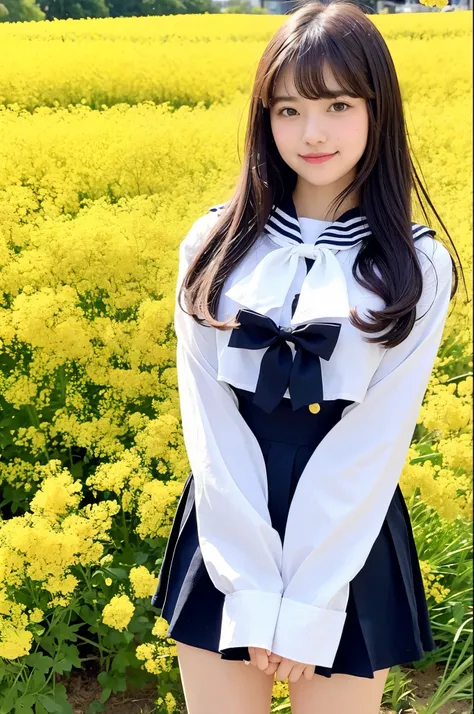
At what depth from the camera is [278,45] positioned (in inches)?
53.9

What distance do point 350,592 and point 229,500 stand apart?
0.86 ft

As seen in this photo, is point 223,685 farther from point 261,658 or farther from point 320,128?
point 320,128

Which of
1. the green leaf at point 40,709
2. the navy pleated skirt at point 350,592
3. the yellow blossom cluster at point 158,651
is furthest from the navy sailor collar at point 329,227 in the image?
the green leaf at point 40,709

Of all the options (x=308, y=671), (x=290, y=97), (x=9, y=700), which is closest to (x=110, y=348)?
(x=9, y=700)

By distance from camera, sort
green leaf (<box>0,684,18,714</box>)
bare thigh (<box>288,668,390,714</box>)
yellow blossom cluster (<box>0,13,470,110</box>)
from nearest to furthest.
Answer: bare thigh (<box>288,668,390,714</box>) < green leaf (<box>0,684,18,714</box>) < yellow blossom cluster (<box>0,13,470,110</box>)

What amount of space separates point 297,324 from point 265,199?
0.87 ft

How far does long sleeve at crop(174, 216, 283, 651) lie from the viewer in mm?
1312

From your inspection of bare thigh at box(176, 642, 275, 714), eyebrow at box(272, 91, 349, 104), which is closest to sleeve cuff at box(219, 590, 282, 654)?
bare thigh at box(176, 642, 275, 714)

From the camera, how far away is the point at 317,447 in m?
1.36

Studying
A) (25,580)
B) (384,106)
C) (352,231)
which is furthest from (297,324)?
(25,580)

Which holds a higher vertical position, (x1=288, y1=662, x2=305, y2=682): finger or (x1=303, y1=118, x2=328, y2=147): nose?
(x1=303, y1=118, x2=328, y2=147): nose

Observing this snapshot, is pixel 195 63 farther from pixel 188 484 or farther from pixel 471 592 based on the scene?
pixel 471 592

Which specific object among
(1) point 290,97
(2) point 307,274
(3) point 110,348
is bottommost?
(3) point 110,348

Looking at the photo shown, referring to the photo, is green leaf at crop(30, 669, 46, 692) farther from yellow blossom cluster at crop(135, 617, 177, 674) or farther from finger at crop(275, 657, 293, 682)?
finger at crop(275, 657, 293, 682)
